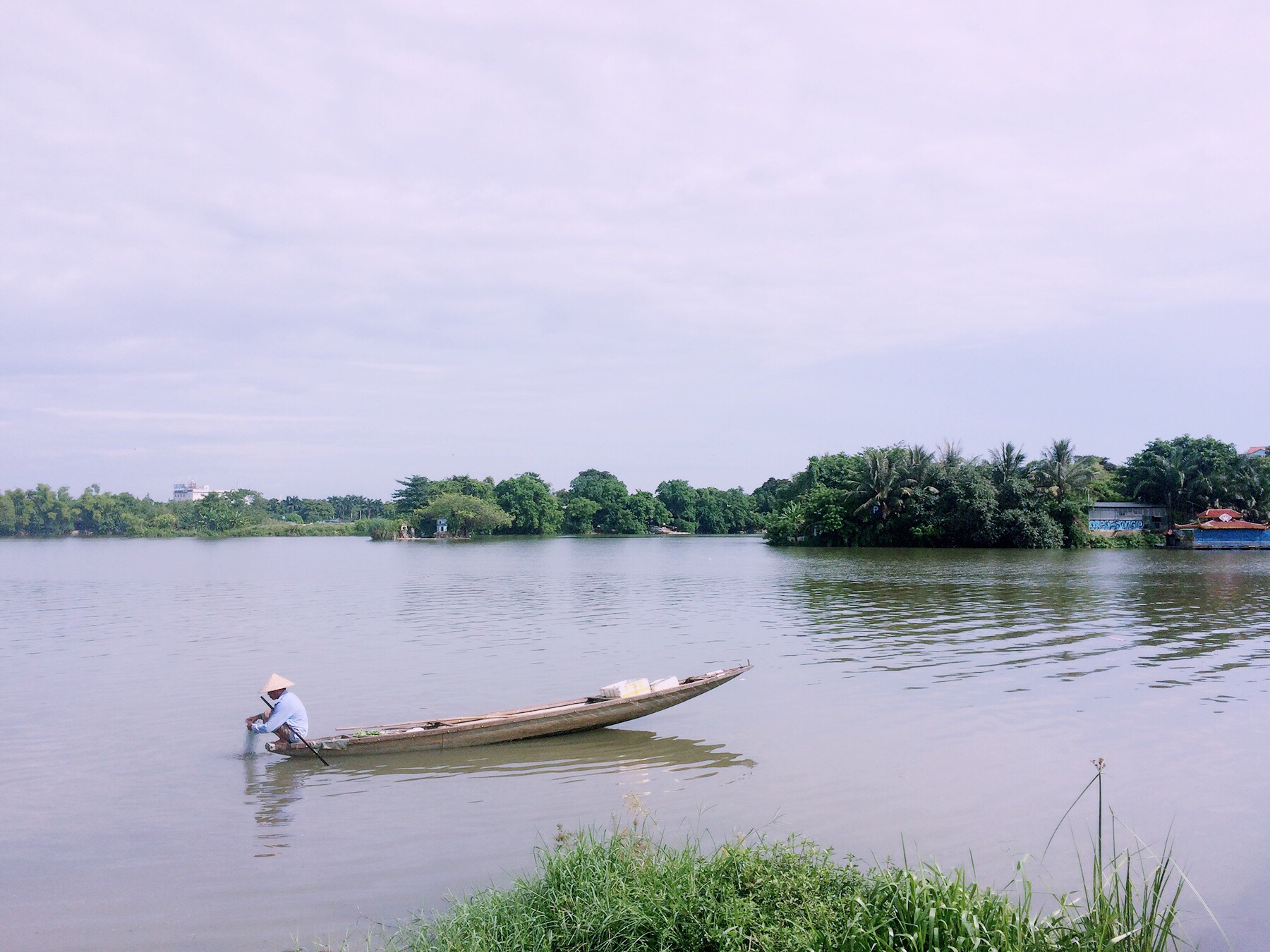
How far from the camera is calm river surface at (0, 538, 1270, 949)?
21.4ft

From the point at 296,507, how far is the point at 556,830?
156588 millimetres

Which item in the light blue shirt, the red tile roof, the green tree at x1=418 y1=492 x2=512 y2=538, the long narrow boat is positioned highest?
the green tree at x1=418 y1=492 x2=512 y2=538

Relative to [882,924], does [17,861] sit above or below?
below

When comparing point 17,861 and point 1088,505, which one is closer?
point 17,861

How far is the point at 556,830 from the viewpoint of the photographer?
24.5 ft

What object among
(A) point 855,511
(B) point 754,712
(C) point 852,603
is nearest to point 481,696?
(B) point 754,712

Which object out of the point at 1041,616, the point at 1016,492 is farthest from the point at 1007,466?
the point at 1041,616

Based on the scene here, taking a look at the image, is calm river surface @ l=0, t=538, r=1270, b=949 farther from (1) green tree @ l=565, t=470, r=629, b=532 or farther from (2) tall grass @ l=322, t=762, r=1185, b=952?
(1) green tree @ l=565, t=470, r=629, b=532

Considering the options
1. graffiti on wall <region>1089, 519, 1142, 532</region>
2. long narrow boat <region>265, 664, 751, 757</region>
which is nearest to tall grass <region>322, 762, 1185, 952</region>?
long narrow boat <region>265, 664, 751, 757</region>

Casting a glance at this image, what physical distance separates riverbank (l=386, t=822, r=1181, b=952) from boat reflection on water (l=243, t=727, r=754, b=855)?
3.49 m

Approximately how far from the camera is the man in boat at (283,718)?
376 inches

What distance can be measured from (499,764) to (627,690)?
171 centimetres

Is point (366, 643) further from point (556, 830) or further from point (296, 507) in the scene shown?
point (296, 507)

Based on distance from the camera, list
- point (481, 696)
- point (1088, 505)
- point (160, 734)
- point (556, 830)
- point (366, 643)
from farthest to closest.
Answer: point (1088, 505) → point (366, 643) → point (481, 696) → point (160, 734) → point (556, 830)
